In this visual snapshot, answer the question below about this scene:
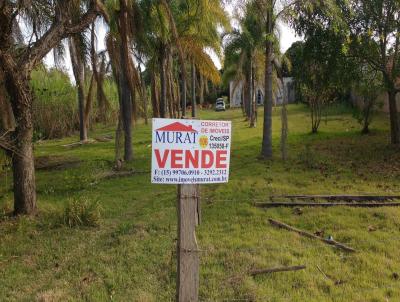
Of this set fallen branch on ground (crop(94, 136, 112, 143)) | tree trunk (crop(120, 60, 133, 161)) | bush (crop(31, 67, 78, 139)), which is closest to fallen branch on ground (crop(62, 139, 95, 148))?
fallen branch on ground (crop(94, 136, 112, 143))

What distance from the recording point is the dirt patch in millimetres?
12377

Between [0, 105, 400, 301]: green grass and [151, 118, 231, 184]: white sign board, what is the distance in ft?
4.88

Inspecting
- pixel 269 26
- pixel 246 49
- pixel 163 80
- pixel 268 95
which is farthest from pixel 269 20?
pixel 246 49

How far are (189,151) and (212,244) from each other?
2580 mm

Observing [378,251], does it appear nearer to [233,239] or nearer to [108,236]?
[233,239]

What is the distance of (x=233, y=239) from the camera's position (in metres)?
5.69

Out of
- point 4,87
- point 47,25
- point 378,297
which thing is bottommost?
point 378,297

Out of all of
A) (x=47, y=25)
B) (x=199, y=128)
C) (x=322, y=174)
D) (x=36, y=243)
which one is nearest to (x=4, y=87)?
(x=47, y=25)

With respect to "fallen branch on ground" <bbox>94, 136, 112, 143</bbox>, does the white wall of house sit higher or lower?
higher

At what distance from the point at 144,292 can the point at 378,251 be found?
121 inches

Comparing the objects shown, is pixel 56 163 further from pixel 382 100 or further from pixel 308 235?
pixel 382 100

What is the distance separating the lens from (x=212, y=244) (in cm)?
552

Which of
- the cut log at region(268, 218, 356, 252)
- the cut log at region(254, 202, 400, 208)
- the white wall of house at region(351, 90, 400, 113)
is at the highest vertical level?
the white wall of house at region(351, 90, 400, 113)

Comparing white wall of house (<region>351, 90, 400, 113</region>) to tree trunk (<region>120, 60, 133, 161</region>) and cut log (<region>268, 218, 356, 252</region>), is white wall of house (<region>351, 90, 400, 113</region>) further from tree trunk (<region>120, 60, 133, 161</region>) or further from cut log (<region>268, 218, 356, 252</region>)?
cut log (<region>268, 218, 356, 252</region>)
